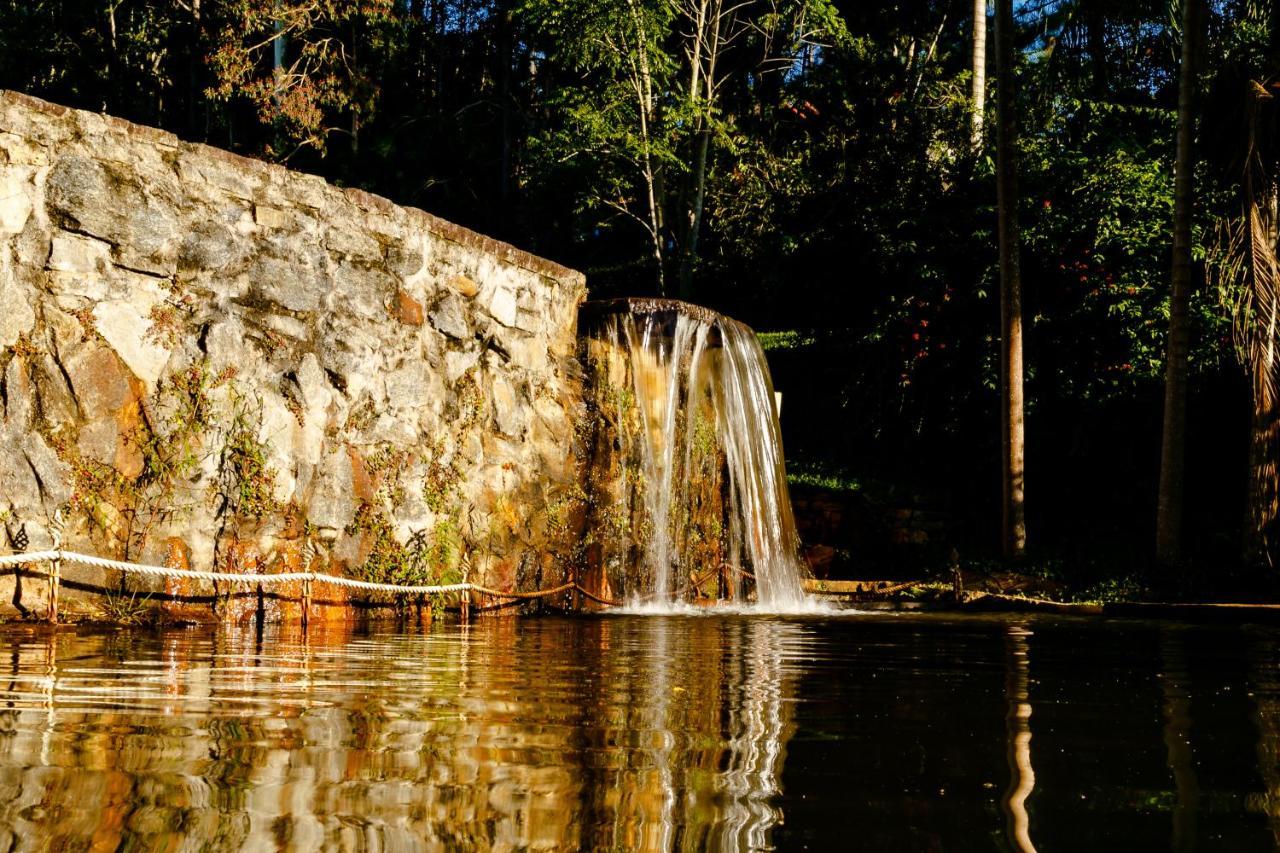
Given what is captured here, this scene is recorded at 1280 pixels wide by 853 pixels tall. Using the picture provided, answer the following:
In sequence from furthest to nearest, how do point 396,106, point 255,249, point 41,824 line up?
1. point 396,106
2. point 255,249
3. point 41,824

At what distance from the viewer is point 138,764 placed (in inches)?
106

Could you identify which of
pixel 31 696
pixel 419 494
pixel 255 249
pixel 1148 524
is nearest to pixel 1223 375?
pixel 1148 524

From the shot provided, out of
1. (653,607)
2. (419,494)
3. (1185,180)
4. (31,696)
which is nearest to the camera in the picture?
(31,696)

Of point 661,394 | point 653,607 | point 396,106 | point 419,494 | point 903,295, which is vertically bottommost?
point 653,607

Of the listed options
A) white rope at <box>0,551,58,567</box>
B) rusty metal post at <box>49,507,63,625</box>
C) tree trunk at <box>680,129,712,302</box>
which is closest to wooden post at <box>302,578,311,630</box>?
rusty metal post at <box>49,507,63,625</box>

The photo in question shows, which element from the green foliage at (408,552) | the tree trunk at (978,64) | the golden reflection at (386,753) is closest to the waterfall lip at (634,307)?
the green foliage at (408,552)

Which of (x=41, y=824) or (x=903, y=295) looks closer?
(x=41, y=824)

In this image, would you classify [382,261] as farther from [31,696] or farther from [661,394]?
[31,696]

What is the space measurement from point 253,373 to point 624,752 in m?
6.89

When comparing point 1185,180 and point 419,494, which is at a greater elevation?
point 1185,180

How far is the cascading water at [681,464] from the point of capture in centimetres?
1219

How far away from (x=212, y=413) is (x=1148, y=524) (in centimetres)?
1372

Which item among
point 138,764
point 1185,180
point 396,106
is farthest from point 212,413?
point 396,106

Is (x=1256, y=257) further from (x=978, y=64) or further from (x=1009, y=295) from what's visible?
(x=978, y=64)
